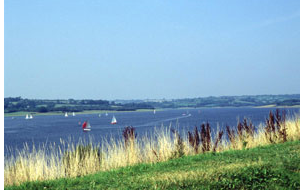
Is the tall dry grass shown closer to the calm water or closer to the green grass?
the calm water

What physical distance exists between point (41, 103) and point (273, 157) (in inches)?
5463

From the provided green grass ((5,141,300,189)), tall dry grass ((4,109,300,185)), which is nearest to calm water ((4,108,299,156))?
tall dry grass ((4,109,300,185))

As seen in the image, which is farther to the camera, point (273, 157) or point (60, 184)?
point (273, 157)

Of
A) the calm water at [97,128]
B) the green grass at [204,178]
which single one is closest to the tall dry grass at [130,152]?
the calm water at [97,128]

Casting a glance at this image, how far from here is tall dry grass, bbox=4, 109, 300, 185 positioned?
10352mm

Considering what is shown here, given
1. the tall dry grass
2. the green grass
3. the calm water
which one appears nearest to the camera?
the green grass

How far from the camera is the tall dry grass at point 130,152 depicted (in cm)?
1035

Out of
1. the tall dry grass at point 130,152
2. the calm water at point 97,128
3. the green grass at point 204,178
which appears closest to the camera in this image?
the green grass at point 204,178

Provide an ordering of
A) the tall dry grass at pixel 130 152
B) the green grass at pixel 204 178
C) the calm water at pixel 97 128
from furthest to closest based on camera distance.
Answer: the calm water at pixel 97 128
the tall dry grass at pixel 130 152
the green grass at pixel 204 178

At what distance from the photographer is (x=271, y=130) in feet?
45.6

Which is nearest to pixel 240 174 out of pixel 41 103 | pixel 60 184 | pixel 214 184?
pixel 214 184

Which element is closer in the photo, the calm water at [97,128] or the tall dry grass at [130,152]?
the tall dry grass at [130,152]

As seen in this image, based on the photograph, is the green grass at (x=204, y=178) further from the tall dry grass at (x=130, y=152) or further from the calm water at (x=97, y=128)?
the calm water at (x=97, y=128)
